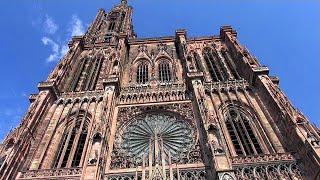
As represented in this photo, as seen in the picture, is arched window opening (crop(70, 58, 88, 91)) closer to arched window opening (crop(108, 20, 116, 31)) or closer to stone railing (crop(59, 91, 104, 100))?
stone railing (crop(59, 91, 104, 100))

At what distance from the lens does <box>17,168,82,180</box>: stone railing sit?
17.4 metres

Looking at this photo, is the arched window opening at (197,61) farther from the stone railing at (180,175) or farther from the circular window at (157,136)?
the stone railing at (180,175)

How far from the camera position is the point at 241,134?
66.4 feet

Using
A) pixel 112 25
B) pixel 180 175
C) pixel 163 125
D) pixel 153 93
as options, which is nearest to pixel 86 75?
pixel 153 93

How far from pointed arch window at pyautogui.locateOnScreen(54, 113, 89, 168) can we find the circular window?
2803mm

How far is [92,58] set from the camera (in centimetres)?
3067

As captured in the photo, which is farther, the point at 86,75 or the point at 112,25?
the point at 112,25

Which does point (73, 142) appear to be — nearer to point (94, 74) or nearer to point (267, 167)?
point (94, 74)

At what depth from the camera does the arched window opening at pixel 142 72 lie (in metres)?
27.4

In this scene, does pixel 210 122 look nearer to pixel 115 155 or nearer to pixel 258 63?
pixel 115 155

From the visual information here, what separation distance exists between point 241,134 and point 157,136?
215 inches

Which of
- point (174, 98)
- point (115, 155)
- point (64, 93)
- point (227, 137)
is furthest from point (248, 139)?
point (64, 93)

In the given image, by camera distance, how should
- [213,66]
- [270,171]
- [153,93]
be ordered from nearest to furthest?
1. [270,171]
2. [153,93]
3. [213,66]

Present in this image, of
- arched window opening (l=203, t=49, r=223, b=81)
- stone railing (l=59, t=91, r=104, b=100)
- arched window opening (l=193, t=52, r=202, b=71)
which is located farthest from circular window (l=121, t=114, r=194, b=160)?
arched window opening (l=193, t=52, r=202, b=71)
